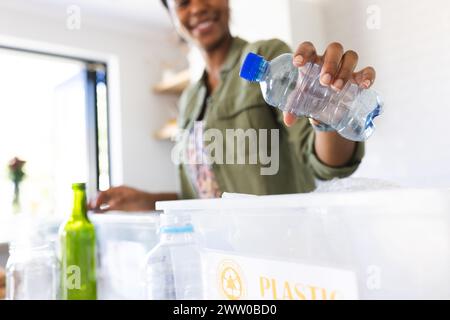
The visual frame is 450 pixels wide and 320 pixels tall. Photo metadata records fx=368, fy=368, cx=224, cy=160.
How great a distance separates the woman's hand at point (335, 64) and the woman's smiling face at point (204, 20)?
589 millimetres

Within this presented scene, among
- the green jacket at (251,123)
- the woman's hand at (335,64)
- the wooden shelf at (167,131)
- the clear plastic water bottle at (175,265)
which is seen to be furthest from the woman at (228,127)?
the wooden shelf at (167,131)

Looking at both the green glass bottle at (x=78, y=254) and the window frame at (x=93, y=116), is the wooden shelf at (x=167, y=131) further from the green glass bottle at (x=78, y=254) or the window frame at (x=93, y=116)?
the green glass bottle at (x=78, y=254)

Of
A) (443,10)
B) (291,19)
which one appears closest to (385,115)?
(443,10)

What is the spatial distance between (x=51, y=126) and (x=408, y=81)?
1.40 meters

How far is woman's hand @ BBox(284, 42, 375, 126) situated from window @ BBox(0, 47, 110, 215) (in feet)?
2.91

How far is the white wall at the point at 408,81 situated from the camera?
2.48 feet

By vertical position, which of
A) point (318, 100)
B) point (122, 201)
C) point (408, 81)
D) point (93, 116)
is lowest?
point (122, 201)

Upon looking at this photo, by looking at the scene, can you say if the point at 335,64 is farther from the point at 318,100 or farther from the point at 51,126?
the point at 51,126

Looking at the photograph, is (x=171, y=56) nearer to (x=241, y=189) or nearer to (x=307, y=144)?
(x=241, y=189)

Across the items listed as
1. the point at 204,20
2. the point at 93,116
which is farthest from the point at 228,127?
the point at 93,116

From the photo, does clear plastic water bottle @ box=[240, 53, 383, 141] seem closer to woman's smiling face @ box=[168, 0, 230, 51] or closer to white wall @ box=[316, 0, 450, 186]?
white wall @ box=[316, 0, 450, 186]

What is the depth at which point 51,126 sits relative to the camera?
5.25 feet

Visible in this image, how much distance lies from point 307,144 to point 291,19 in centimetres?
79

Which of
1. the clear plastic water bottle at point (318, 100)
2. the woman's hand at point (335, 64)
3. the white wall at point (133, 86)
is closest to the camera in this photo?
the woman's hand at point (335, 64)
